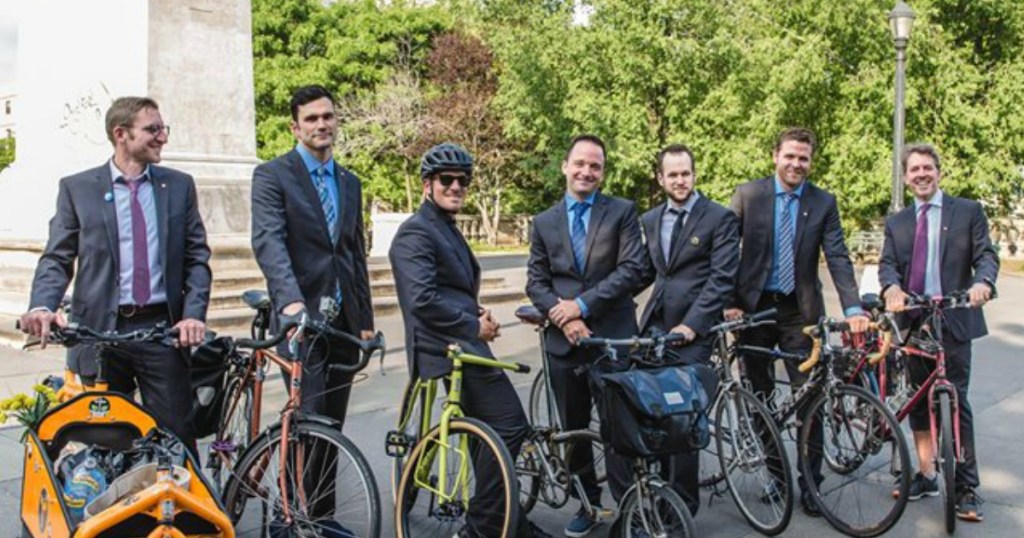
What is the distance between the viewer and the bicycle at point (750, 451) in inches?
209

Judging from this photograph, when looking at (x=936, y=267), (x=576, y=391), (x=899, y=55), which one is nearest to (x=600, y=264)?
(x=576, y=391)

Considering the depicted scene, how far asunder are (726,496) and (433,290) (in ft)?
7.73

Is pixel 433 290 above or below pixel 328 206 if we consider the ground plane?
below

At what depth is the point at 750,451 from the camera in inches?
213

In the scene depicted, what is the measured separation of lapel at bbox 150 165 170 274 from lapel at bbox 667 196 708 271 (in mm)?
2550

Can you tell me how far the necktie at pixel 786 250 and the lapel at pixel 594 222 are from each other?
115 centimetres

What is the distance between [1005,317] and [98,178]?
46.6ft

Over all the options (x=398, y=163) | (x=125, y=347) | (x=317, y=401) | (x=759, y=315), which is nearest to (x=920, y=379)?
(x=759, y=315)

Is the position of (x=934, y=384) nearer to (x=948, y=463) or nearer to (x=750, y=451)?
(x=948, y=463)

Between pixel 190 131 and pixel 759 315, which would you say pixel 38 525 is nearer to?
pixel 759 315

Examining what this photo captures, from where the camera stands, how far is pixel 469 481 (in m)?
4.51

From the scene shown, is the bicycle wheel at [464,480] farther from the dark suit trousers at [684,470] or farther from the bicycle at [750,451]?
the bicycle at [750,451]

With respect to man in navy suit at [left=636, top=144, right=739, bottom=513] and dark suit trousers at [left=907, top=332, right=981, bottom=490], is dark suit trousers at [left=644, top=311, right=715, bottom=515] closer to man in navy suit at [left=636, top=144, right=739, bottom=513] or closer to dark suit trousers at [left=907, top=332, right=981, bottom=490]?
man in navy suit at [left=636, top=144, right=739, bottom=513]

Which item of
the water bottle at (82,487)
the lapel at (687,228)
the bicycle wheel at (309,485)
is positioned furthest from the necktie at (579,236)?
the water bottle at (82,487)
